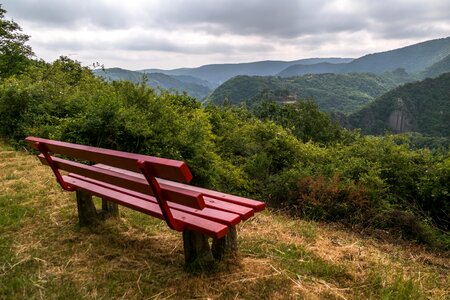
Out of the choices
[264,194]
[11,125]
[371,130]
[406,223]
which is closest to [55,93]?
[11,125]

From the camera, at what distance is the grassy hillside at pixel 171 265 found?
9.37ft

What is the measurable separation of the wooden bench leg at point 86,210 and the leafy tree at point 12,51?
17666 mm

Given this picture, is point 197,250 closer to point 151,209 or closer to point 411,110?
point 151,209

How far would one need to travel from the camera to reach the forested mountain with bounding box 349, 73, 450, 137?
11081 cm

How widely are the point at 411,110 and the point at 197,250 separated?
13150 centimetres

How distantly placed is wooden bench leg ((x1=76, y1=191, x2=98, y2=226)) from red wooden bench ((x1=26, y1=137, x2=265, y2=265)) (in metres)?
0.15

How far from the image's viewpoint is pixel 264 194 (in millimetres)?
8320

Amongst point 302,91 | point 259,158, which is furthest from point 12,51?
point 302,91

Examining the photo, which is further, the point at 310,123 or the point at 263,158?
the point at 310,123

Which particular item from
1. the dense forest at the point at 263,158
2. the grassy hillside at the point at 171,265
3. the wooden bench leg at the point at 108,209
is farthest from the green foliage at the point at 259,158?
the wooden bench leg at the point at 108,209

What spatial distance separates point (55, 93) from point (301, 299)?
1019cm

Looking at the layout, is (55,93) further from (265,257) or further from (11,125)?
(265,257)

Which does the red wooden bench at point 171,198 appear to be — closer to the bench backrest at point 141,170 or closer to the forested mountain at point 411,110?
the bench backrest at point 141,170

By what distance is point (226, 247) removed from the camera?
3.28 metres
